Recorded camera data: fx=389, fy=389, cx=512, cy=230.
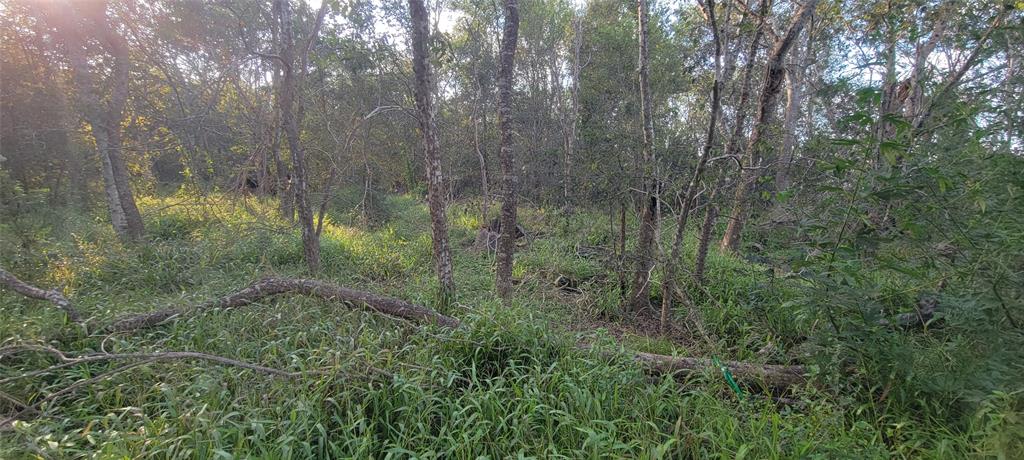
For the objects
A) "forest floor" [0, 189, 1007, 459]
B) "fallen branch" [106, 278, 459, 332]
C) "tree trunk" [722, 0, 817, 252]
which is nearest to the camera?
"forest floor" [0, 189, 1007, 459]

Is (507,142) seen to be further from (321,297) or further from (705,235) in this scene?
(705,235)

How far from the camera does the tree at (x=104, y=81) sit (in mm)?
6027

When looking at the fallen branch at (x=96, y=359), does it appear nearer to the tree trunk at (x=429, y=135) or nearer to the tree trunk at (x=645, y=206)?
the tree trunk at (x=429, y=135)

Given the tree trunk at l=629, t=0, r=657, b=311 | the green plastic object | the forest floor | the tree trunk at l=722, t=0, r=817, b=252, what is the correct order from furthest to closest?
the tree trunk at l=629, t=0, r=657, b=311, the tree trunk at l=722, t=0, r=817, b=252, the green plastic object, the forest floor

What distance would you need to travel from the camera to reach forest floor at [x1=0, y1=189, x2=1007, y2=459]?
207cm

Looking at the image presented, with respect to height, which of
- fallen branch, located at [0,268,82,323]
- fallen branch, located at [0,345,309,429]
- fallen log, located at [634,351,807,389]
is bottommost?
fallen log, located at [634,351,807,389]

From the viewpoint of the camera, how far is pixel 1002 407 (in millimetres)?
1856

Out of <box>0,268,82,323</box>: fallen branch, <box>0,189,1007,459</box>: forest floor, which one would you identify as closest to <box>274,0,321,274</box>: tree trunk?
<box>0,189,1007,459</box>: forest floor

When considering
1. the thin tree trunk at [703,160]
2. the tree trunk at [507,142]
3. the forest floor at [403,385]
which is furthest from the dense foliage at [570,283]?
the tree trunk at [507,142]

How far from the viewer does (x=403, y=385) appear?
240cm

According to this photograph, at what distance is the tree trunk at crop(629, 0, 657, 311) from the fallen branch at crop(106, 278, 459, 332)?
2497 millimetres

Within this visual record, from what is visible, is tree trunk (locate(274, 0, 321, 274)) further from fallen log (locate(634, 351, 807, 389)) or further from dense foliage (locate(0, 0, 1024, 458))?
fallen log (locate(634, 351, 807, 389))

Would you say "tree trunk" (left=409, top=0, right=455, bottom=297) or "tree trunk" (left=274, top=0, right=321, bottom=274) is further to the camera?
"tree trunk" (left=274, top=0, right=321, bottom=274)

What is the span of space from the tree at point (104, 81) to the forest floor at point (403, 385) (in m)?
1.90
